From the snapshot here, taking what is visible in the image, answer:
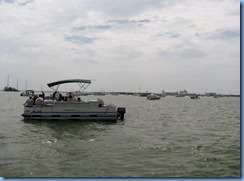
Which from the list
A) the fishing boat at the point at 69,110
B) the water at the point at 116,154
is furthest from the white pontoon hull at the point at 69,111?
the water at the point at 116,154

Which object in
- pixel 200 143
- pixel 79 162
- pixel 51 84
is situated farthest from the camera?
pixel 51 84

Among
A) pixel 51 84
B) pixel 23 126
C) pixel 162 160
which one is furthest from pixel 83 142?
pixel 51 84

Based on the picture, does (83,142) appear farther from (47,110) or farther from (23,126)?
(47,110)

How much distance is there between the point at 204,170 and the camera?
12.2m

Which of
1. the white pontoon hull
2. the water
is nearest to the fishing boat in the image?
the white pontoon hull

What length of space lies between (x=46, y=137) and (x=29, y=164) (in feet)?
23.9

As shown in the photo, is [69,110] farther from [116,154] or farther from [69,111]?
[116,154]

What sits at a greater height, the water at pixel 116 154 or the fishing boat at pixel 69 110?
the fishing boat at pixel 69 110

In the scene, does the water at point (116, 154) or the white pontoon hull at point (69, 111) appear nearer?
the water at point (116, 154)

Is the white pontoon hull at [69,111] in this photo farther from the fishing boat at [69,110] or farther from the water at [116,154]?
the water at [116,154]

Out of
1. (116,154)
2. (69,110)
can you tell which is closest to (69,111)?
(69,110)

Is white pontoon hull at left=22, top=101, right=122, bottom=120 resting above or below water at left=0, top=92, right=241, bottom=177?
above

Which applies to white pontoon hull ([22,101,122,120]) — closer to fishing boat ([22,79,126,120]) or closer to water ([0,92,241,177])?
fishing boat ([22,79,126,120])

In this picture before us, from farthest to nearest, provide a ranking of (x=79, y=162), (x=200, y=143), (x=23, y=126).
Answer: (x=23, y=126) < (x=200, y=143) < (x=79, y=162)
